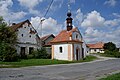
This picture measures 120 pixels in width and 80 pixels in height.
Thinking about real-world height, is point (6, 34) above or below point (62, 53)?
above

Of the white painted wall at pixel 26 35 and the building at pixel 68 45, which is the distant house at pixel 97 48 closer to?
the building at pixel 68 45

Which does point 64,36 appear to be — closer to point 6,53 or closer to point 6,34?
point 6,34

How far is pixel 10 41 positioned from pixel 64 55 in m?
10.8

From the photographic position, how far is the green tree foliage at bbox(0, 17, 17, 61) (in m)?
31.4

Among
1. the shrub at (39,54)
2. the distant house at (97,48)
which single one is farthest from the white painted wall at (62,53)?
the distant house at (97,48)

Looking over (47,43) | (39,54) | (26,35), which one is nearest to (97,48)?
(47,43)

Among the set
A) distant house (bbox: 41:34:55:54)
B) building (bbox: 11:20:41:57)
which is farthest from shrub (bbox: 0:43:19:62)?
distant house (bbox: 41:34:55:54)

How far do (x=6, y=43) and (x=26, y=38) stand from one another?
7.94 meters

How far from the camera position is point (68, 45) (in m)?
40.2

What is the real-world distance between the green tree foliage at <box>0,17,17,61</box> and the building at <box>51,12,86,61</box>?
30.5ft

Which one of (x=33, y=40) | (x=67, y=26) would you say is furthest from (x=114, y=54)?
(x=33, y=40)

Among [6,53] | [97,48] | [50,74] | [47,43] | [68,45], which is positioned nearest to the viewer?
[50,74]

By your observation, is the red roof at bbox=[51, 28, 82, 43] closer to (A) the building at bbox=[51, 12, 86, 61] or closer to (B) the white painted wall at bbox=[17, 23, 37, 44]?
(A) the building at bbox=[51, 12, 86, 61]

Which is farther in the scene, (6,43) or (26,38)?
(26,38)
